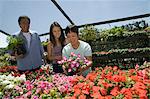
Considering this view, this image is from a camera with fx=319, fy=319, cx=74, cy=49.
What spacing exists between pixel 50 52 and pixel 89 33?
722 centimetres

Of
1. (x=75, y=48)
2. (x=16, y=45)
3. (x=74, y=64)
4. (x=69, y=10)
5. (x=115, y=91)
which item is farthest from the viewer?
(x=69, y=10)

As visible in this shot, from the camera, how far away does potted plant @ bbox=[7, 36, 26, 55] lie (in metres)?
4.02

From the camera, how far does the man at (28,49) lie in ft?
14.7

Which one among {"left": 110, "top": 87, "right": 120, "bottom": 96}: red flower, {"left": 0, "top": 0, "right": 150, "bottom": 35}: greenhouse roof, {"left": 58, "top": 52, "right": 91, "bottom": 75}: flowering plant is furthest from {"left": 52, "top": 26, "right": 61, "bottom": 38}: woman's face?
{"left": 0, "top": 0, "right": 150, "bottom": 35}: greenhouse roof

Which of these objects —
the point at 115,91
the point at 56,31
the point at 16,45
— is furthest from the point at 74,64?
the point at 115,91

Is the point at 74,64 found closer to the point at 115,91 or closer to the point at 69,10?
the point at 115,91

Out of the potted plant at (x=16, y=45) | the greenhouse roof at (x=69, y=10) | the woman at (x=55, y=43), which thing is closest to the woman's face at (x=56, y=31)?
the woman at (x=55, y=43)

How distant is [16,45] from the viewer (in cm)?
407

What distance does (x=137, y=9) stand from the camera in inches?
413

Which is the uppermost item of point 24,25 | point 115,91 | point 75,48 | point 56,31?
point 24,25

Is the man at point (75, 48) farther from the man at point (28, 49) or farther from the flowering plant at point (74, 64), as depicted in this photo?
the man at point (28, 49)

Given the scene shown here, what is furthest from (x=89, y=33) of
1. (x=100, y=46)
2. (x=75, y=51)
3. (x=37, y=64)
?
(x=75, y=51)

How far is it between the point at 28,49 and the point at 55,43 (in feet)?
1.54

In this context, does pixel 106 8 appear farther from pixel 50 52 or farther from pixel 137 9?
pixel 50 52
